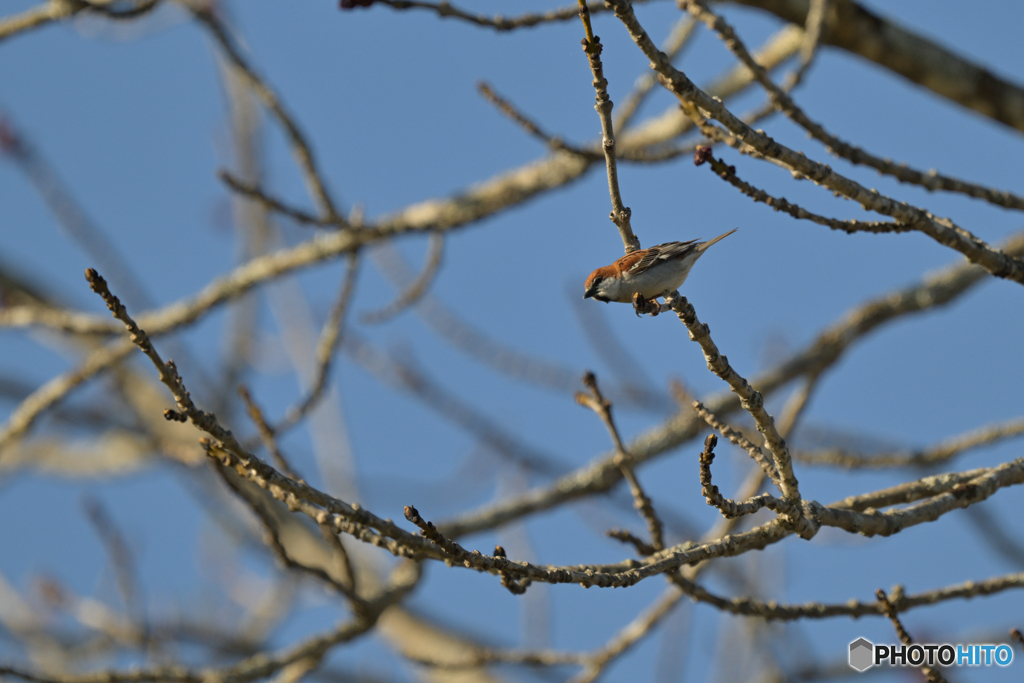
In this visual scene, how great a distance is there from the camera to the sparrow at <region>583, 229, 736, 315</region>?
2025mm

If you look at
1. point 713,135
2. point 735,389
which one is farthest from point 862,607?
point 713,135

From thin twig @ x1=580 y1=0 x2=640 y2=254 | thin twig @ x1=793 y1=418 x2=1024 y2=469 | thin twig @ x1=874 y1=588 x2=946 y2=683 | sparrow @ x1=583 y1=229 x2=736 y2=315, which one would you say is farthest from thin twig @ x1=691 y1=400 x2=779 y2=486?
thin twig @ x1=793 y1=418 x2=1024 y2=469

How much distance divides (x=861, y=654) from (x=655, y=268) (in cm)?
236

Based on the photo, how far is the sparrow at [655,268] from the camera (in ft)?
6.64

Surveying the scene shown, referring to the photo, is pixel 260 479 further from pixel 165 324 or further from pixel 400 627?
Answer: pixel 400 627

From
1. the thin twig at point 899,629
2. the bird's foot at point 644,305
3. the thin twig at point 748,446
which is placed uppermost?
the bird's foot at point 644,305

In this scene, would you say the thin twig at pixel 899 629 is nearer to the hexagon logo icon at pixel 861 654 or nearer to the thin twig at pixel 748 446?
the thin twig at pixel 748 446

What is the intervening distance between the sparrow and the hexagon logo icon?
2.18m

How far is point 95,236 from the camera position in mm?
4871

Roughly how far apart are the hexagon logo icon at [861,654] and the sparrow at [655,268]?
7.16 feet

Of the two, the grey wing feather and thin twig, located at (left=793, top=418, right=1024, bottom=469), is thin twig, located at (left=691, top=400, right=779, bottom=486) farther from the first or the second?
thin twig, located at (left=793, top=418, right=1024, bottom=469)

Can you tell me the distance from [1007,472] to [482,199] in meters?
2.80

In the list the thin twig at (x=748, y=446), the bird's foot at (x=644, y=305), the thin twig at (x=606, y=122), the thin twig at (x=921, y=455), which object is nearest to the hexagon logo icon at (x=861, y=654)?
the thin twig at (x=921, y=455)

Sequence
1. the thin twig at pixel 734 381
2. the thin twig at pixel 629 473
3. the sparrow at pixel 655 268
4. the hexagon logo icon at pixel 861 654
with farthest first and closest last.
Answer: the hexagon logo icon at pixel 861 654, the thin twig at pixel 629 473, the sparrow at pixel 655 268, the thin twig at pixel 734 381
